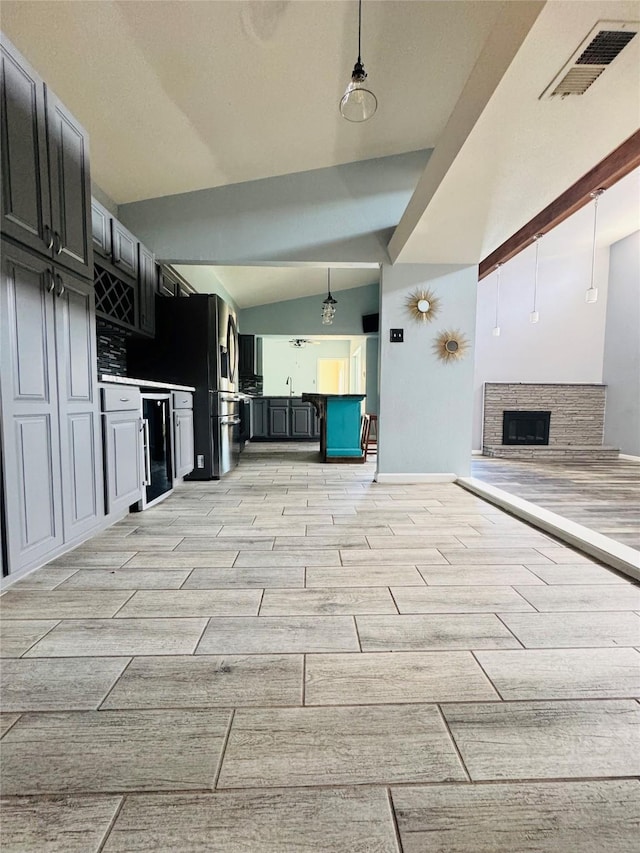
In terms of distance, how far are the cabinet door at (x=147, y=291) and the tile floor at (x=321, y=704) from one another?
87.0 inches

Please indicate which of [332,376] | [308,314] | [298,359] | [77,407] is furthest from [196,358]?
[332,376]

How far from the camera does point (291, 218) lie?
3686 mm

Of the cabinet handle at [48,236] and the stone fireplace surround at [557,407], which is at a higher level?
the cabinet handle at [48,236]

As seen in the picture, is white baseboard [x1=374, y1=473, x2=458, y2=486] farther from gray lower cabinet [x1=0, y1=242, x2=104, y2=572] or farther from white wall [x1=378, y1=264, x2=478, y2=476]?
gray lower cabinet [x1=0, y1=242, x2=104, y2=572]

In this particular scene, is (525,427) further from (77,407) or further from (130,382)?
(77,407)

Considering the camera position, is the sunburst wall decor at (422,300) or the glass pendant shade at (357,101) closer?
the glass pendant shade at (357,101)

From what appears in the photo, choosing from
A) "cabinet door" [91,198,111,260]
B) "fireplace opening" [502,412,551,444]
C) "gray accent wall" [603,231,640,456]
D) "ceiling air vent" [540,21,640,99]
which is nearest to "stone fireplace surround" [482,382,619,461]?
"fireplace opening" [502,412,551,444]

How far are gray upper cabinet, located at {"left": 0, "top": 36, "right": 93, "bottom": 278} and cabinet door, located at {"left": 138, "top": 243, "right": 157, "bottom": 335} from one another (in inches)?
50.9

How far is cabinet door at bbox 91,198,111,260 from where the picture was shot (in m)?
2.66

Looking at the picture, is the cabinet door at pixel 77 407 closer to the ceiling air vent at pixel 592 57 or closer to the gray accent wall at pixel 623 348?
the ceiling air vent at pixel 592 57

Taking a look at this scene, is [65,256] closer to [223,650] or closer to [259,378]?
[223,650]

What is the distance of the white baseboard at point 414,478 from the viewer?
3.85m

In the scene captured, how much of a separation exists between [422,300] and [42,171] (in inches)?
118

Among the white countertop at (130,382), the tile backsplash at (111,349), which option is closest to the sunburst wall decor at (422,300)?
the white countertop at (130,382)
